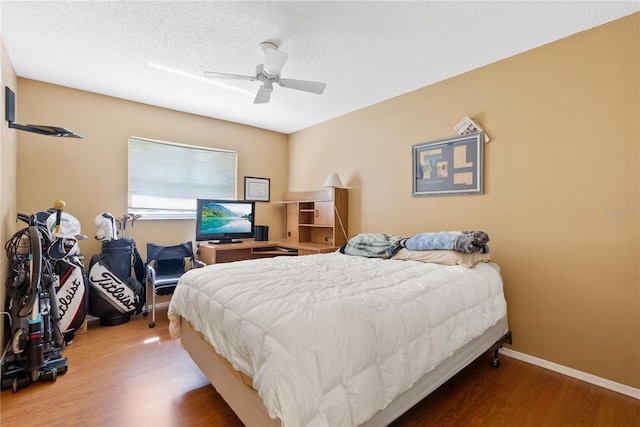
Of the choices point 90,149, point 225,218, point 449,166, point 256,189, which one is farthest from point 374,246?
point 90,149

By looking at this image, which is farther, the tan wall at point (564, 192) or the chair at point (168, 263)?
the chair at point (168, 263)

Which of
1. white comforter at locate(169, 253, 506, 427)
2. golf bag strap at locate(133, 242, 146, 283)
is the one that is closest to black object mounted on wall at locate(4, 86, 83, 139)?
golf bag strap at locate(133, 242, 146, 283)

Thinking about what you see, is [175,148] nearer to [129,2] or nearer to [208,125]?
[208,125]

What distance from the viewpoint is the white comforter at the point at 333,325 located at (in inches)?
42.4

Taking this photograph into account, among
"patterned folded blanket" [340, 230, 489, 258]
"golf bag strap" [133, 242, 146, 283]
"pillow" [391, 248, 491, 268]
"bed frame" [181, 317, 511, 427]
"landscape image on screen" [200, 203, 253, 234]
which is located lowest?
"bed frame" [181, 317, 511, 427]

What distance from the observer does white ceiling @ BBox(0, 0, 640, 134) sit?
193 cm

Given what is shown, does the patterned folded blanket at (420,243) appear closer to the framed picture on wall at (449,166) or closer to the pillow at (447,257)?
the pillow at (447,257)

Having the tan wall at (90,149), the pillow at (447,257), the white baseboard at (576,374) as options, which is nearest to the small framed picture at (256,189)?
the tan wall at (90,149)

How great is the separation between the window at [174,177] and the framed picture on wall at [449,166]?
2717 mm

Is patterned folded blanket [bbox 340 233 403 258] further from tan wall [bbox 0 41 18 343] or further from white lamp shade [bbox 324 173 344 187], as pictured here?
tan wall [bbox 0 41 18 343]

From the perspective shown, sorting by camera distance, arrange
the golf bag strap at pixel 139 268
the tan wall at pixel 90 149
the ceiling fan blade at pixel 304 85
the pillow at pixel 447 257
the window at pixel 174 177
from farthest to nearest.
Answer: the window at pixel 174 177
the golf bag strap at pixel 139 268
the tan wall at pixel 90 149
the ceiling fan blade at pixel 304 85
the pillow at pixel 447 257

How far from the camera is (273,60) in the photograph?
2277 millimetres

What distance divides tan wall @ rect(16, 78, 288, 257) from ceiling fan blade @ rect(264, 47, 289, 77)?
215 centimetres

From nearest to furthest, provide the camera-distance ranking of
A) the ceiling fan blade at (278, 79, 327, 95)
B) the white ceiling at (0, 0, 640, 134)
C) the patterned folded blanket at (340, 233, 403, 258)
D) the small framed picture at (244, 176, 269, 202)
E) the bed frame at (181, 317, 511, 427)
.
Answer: the bed frame at (181, 317, 511, 427), the white ceiling at (0, 0, 640, 134), the ceiling fan blade at (278, 79, 327, 95), the patterned folded blanket at (340, 233, 403, 258), the small framed picture at (244, 176, 269, 202)
